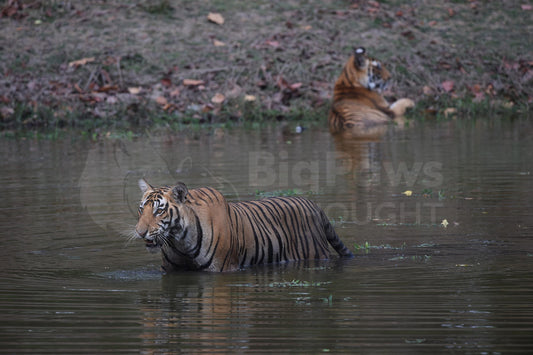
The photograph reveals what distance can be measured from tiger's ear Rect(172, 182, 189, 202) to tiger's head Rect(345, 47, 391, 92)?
11557 millimetres

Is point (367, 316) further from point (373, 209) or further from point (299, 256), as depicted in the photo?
point (373, 209)

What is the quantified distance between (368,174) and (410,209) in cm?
244

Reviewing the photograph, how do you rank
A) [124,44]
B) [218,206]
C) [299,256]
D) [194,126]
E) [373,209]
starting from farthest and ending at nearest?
[124,44] < [194,126] < [373,209] < [299,256] < [218,206]

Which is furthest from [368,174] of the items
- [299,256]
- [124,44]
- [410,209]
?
[124,44]

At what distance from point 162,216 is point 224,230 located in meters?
0.54

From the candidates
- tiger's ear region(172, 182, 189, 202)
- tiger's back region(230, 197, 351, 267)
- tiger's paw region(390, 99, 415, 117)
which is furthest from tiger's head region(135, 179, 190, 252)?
tiger's paw region(390, 99, 415, 117)

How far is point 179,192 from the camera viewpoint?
723 centimetres

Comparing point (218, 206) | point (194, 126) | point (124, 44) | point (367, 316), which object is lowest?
point (367, 316)

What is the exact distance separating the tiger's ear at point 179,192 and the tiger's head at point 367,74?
37.9ft

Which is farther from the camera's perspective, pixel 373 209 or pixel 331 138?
pixel 331 138

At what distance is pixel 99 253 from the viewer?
8414 mm

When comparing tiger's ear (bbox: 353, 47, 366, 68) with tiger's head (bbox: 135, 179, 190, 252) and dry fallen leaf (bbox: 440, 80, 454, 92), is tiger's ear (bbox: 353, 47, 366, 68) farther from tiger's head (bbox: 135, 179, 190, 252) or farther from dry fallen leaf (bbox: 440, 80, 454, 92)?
tiger's head (bbox: 135, 179, 190, 252)

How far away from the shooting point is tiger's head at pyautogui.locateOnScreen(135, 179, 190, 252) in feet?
23.3

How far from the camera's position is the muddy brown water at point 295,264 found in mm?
5418
